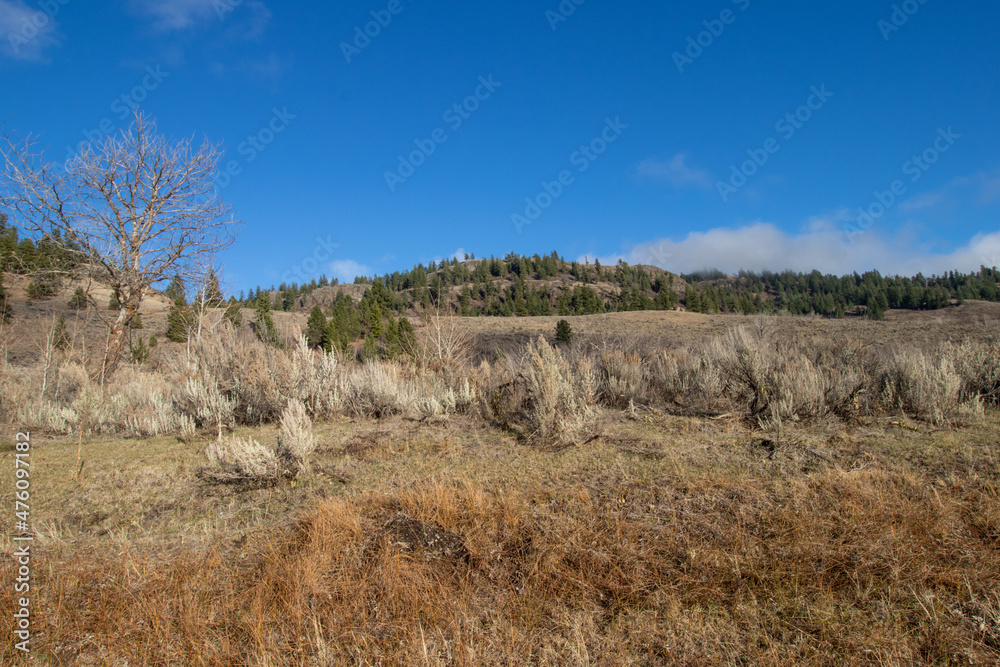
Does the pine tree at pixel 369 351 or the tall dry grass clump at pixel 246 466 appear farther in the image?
the pine tree at pixel 369 351

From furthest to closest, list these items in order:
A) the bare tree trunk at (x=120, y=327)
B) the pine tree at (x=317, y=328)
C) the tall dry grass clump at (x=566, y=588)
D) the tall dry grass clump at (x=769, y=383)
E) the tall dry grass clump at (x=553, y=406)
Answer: the pine tree at (x=317, y=328) → the bare tree trunk at (x=120, y=327) → the tall dry grass clump at (x=769, y=383) → the tall dry grass clump at (x=553, y=406) → the tall dry grass clump at (x=566, y=588)

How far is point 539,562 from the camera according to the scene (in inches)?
131

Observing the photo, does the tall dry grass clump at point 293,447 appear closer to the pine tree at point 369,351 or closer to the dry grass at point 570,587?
the dry grass at point 570,587

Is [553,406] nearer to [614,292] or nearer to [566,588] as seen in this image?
[566,588]

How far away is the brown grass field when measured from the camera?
256 centimetres

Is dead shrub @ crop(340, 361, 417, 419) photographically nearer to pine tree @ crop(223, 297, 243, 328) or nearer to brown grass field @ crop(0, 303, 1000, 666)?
brown grass field @ crop(0, 303, 1000, 666)

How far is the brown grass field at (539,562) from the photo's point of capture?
8.39ft

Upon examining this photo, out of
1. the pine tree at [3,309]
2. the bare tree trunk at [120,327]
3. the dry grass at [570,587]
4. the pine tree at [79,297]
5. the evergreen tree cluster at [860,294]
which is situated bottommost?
the dry grass at [570,587]

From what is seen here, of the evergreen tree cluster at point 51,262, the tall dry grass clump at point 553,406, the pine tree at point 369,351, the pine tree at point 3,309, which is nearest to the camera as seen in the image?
the tall dry grass clump at point 553,406

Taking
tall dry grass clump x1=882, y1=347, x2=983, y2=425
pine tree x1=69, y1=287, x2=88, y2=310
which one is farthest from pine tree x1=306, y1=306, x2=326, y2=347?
tall dry grass clump x1=882, y1=347, x2=983, y2=425

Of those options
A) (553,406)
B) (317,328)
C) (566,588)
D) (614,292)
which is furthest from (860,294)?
(566,588)

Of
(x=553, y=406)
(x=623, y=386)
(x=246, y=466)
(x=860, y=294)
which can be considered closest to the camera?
(x=246, y=466)

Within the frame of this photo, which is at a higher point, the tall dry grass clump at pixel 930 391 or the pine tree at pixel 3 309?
the pine tree at pixel 3 309

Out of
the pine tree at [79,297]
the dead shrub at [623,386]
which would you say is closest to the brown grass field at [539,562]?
the pine tree at [79,297]
